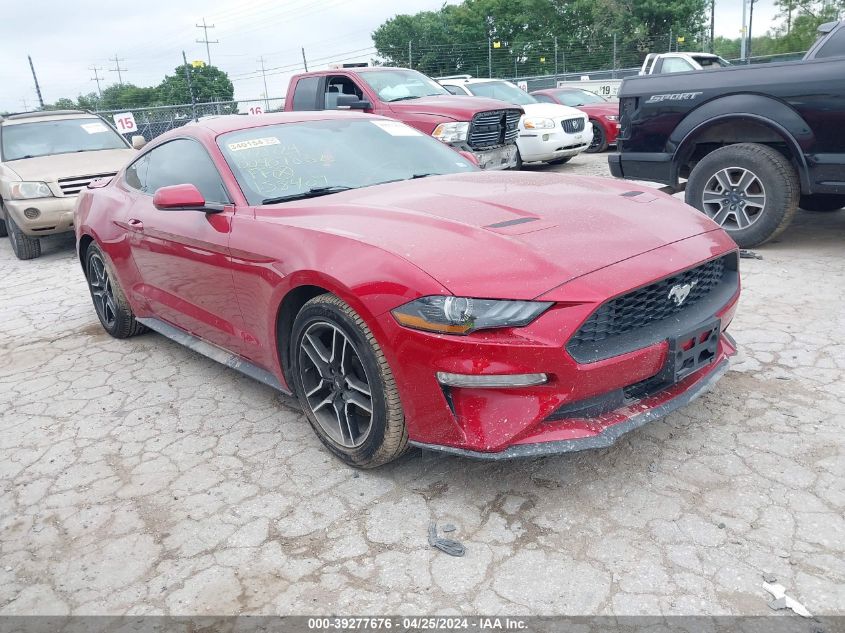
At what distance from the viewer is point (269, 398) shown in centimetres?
385

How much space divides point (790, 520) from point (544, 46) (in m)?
62.5

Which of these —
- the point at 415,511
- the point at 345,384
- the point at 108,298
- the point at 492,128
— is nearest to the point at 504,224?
the point at 345,384

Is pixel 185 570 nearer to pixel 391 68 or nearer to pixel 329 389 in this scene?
pixel 329 389

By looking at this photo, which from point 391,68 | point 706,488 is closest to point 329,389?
point 706,488

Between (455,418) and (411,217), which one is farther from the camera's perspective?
(411,217)

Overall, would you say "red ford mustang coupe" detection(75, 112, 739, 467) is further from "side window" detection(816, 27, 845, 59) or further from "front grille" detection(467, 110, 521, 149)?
"front grille" detection(467, 110, 521, 149)

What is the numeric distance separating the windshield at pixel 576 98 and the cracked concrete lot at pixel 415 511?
38.7 feet

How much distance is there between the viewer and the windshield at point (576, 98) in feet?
48.6

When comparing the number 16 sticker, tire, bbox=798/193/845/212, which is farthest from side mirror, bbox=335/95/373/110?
the number 16 sticker

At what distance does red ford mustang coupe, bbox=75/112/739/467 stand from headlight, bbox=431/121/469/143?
489 cm

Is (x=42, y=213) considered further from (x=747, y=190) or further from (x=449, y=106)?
(x=747, y=190)

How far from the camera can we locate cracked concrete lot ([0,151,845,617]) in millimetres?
2225

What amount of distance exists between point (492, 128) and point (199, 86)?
65.1 m

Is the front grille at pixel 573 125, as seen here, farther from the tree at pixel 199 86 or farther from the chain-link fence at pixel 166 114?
the tree at pixel 199 86
